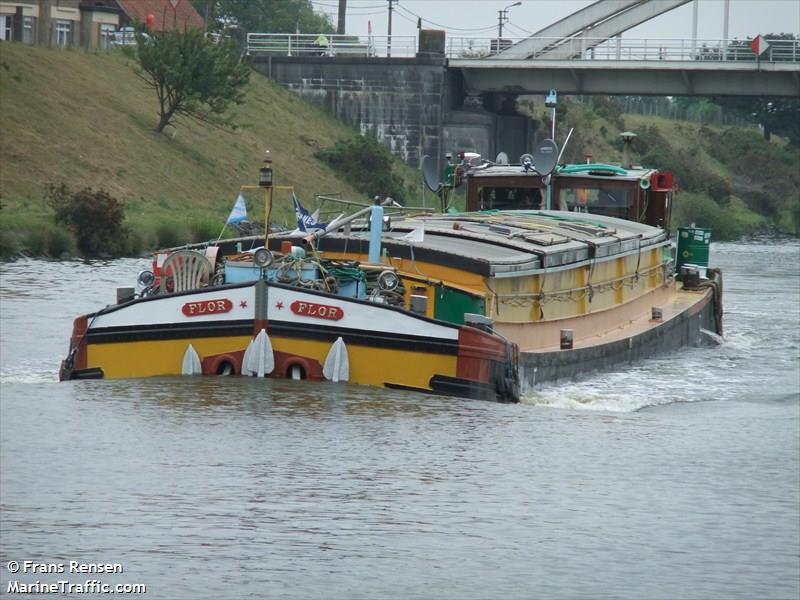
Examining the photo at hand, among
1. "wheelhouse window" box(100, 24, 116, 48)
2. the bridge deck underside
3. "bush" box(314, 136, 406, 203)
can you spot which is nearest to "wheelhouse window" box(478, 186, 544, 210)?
the bridge deck underside

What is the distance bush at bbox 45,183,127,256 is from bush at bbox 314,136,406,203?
24978mm

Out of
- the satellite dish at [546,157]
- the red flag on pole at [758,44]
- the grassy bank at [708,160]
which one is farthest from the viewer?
the grassy bank at [708,160]

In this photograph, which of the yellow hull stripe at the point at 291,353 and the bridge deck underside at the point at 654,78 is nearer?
the yellow hull stripe at the point at 291,353

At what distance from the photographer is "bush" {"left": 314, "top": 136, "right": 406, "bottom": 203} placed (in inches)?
2800

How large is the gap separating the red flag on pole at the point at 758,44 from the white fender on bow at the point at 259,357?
4743cm

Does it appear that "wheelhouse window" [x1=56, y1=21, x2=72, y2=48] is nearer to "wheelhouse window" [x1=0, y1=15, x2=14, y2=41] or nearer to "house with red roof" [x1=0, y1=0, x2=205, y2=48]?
"house with red roof" [x1=0, y1=0, x2=205, y2=48]

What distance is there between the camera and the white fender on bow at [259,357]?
20.9m

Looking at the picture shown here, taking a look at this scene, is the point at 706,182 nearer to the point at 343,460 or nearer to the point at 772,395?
the point at 772,395

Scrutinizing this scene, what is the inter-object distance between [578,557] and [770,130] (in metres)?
97.6

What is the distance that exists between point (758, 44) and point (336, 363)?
48266 millimetres

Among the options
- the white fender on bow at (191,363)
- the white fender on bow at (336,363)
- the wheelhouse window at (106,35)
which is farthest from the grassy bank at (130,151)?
the white fender on bow at (336,363)

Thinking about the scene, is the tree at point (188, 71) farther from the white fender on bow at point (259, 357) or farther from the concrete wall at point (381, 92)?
the white fender on bow at point (259, 357)

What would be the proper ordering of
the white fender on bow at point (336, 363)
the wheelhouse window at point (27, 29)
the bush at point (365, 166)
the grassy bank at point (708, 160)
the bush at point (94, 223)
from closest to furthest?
the white fender on bow at point (336, 363) < the bush at point (94, 223) < the bush at point (365, 166) < the wheelhouse window at point (27, 29) < the grassy bank at point (708, 160)

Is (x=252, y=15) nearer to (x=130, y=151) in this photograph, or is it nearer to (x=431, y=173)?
(x=130, y=151)
